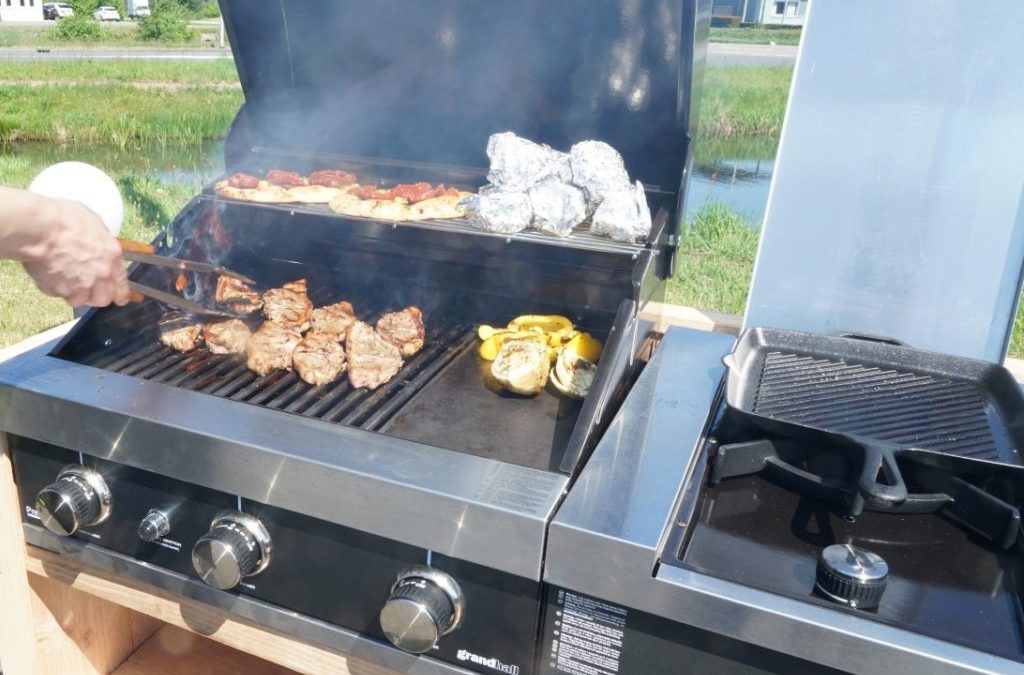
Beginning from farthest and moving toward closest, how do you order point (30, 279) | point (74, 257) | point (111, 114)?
point (111, 114) < point (30, 279) < point (74, 257)

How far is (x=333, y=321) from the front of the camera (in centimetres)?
178

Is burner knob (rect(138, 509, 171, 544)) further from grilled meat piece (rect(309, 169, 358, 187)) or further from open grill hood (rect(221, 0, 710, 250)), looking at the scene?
open grill hood (rect(221, 0, 710, 250))

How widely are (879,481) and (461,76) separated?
4.88ft

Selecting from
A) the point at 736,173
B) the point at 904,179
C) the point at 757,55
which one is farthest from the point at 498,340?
the point at 757,55

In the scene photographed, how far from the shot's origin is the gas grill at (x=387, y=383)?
1202 mm

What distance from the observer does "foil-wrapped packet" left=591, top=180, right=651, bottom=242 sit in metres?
1.60

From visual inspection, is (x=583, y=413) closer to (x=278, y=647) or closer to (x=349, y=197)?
(x=278, y=647)

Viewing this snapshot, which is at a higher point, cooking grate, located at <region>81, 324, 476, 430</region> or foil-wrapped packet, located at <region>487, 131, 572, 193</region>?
foil-wrapped packet, located at <region>487, 131, 572, 193</region>

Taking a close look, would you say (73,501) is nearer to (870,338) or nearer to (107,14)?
(870,338)

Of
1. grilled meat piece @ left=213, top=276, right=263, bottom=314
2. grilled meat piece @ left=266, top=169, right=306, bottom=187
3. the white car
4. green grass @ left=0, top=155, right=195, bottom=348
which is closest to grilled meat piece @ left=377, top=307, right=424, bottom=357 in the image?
grilled meat piece @ left=213, top=276, right=263, bottom=314

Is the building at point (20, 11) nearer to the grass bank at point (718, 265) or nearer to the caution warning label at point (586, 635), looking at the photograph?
the grass bank at point (718, 265)

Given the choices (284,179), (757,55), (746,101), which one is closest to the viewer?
(284,179)

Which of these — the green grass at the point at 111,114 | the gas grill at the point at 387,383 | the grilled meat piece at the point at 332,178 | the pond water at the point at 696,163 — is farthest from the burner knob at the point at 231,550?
the green grass at the point at 111,114

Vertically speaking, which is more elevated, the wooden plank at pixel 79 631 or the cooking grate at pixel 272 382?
the cooking grate at pixel 272 382
